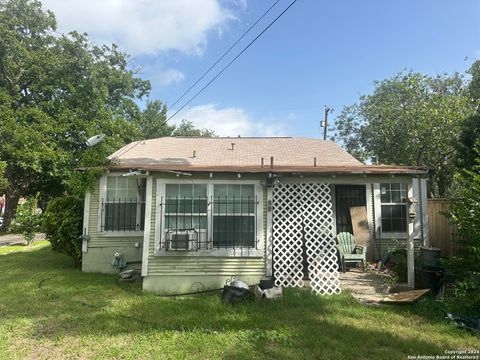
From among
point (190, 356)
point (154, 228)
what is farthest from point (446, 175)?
point (190, 356)

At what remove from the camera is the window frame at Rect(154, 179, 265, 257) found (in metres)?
6.52

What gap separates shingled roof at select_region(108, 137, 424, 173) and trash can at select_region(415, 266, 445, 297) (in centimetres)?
365

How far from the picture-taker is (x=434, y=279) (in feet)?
19.9

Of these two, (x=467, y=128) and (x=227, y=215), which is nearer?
(x=227, y=215)

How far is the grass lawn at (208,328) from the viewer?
12.8ft

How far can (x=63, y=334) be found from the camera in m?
4.41

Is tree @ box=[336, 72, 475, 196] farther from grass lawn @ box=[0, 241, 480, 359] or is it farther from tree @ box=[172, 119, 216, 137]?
tree @ box=[172, 119, 216, 137]

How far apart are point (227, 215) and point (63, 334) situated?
3521 mm

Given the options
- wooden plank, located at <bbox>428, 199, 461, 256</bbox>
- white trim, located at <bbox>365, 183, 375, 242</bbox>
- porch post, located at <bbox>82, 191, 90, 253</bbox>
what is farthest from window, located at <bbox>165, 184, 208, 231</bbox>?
wooden plank, located at <bbox>428, 199, 461, 256</bbox>

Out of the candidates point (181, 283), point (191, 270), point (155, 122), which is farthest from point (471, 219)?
point (155, 122)

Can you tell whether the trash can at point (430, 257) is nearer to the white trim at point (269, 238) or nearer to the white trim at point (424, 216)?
the white trim at point (424, 216)

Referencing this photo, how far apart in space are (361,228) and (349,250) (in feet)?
3.39

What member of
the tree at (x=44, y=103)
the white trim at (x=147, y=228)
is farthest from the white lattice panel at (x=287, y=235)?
the tree at (x=44, y=103)

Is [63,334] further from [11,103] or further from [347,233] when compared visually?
[11,103]
